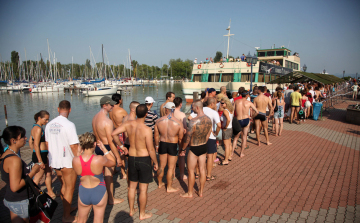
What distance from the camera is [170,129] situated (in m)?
4.16

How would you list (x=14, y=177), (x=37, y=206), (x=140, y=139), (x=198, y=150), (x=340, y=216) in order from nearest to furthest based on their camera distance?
1. (x=14, y=177)
2. (x=37, y=206)
3. (x=140, y=139)
4. (x=340, y=216)
5. (x=198, y=150)

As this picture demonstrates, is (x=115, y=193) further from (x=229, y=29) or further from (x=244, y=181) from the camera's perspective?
(x=229, y=29)

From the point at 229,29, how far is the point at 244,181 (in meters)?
20.7

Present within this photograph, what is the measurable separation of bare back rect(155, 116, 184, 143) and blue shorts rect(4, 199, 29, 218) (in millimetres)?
2383

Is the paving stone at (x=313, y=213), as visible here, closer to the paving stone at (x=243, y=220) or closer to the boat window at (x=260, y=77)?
the paving stone at (x=243, y=220)

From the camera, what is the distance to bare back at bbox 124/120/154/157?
131 inches

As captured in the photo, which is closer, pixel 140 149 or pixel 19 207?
pixel 19 207

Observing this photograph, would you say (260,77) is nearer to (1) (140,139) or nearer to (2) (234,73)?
(2) (234,73)

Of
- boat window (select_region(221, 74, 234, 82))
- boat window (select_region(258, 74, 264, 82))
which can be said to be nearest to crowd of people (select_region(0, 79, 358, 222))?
boat window (select_region(221, 74, 234, 82))

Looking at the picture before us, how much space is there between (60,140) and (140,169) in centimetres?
142

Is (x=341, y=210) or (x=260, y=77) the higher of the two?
(x=260, y=77)

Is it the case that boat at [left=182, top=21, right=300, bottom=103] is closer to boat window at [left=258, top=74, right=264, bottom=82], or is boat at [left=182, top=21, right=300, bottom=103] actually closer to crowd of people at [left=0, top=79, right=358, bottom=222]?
boat window at [left=258, top=74, right=264, bottom=82]

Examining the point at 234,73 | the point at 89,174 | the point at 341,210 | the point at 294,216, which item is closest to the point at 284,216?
the point at 294,216

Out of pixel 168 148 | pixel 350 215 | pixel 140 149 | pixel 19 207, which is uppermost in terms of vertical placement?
pixel 140 149
